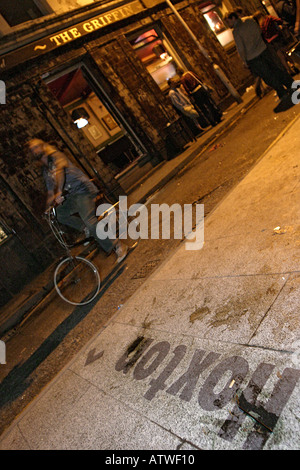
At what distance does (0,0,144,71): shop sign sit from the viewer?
8078 millimetres

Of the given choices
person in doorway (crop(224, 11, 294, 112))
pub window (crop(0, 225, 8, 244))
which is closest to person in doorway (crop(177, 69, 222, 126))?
person in doorway (crop(224, 11, 294, 112))

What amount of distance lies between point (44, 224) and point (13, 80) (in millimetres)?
4053

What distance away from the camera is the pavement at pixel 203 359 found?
1758 millimetres

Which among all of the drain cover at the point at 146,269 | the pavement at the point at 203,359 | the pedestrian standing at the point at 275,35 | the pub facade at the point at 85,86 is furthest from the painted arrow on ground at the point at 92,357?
the pedestrian standing at the point at 275,35

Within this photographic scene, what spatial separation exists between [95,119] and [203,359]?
15.4 m

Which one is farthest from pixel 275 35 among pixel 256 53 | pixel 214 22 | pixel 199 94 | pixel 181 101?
pixel 214 22

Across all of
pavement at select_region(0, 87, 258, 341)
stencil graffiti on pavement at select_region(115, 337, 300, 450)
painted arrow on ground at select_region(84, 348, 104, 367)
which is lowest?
stencil graffiti on pavement at select_region(115, 337, 300, 450)

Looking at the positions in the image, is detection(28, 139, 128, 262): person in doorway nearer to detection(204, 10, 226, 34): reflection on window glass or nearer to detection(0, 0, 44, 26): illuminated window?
detection(0, 0, 44, 26): illuminated window

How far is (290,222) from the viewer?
10.0ft

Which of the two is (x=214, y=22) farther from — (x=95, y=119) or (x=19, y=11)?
(x=19, y=11)

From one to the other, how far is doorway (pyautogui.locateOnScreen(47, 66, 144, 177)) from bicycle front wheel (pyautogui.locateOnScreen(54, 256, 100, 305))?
6.08 meters

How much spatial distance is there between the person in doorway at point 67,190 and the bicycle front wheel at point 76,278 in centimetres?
48

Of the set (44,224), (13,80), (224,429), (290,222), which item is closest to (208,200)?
(290,222)

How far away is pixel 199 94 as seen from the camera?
399 inches
